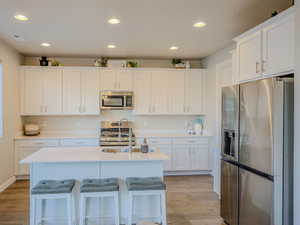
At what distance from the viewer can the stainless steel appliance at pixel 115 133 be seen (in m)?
5.50

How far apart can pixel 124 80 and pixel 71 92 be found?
1192 millimetres

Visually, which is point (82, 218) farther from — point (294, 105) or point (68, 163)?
point (294, 105)

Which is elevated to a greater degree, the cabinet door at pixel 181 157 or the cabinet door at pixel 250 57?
the cabinet door at pixel 250 57

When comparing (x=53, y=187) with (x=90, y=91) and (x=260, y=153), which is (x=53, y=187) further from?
(x=90, y=91)

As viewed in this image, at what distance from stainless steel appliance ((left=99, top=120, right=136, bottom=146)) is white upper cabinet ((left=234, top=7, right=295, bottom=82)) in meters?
3.01

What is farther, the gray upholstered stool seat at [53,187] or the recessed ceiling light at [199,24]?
the recessed ceiling light at [199,24]

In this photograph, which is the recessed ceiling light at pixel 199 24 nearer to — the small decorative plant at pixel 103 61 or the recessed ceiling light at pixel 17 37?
the small decorative plant at pixel 103 61

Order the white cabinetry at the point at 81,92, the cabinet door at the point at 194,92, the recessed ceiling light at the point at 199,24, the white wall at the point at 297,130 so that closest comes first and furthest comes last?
the white wall at the point at 297,130
the recessed ceiling light at the point at 199,24
the white cabinetry at the point at 81,92
the cabinet door at the point at 194,92

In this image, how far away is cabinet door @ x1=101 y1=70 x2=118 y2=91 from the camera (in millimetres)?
5641

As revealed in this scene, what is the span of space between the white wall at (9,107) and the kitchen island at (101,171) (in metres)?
1.94

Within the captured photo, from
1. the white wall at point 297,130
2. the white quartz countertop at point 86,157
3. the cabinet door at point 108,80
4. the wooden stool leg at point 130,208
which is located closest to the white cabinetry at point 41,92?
the cabinet door at point 108,80

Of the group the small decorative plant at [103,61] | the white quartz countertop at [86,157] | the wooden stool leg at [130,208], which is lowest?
the wooden stool leg at [130,208]

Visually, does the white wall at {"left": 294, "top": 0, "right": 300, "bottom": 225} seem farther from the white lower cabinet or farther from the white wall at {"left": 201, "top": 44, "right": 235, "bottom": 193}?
the white lower cabinet

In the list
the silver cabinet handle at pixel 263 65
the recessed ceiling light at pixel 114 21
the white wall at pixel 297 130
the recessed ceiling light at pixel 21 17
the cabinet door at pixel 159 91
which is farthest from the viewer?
the cabinet door at pixel 159 91
